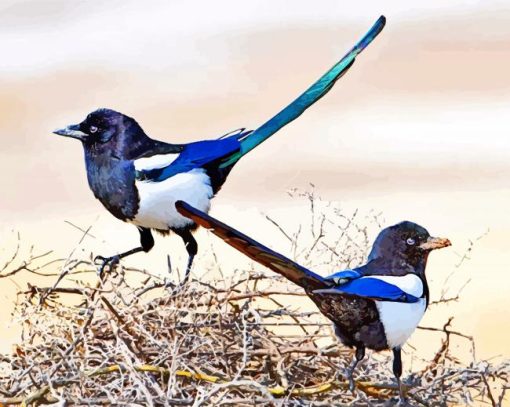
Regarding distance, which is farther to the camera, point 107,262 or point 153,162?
point 153,162

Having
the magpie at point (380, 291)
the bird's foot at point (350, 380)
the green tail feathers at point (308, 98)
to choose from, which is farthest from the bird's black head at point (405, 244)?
the green tail feathers at point (308, 98)

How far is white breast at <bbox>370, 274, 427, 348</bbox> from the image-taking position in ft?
8.74

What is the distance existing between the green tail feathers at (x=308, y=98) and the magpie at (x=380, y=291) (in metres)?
0.40

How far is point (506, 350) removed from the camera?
5.30 meters

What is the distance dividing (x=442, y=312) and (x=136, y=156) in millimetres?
3104

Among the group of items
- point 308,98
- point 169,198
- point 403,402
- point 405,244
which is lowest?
point 403,402

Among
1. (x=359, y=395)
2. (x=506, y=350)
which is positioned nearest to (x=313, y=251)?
(x=359, y=395)

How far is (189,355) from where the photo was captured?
9.05ft

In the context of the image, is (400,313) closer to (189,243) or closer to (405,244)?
(405,244)

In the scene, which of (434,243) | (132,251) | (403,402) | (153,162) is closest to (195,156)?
(153,162)

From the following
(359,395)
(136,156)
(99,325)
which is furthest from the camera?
(136,156)

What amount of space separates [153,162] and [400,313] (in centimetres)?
70

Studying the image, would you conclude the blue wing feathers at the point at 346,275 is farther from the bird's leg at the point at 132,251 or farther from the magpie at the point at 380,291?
the bird's leg at the point at 132,251

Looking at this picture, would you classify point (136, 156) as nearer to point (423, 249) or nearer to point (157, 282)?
point (157, 282)
